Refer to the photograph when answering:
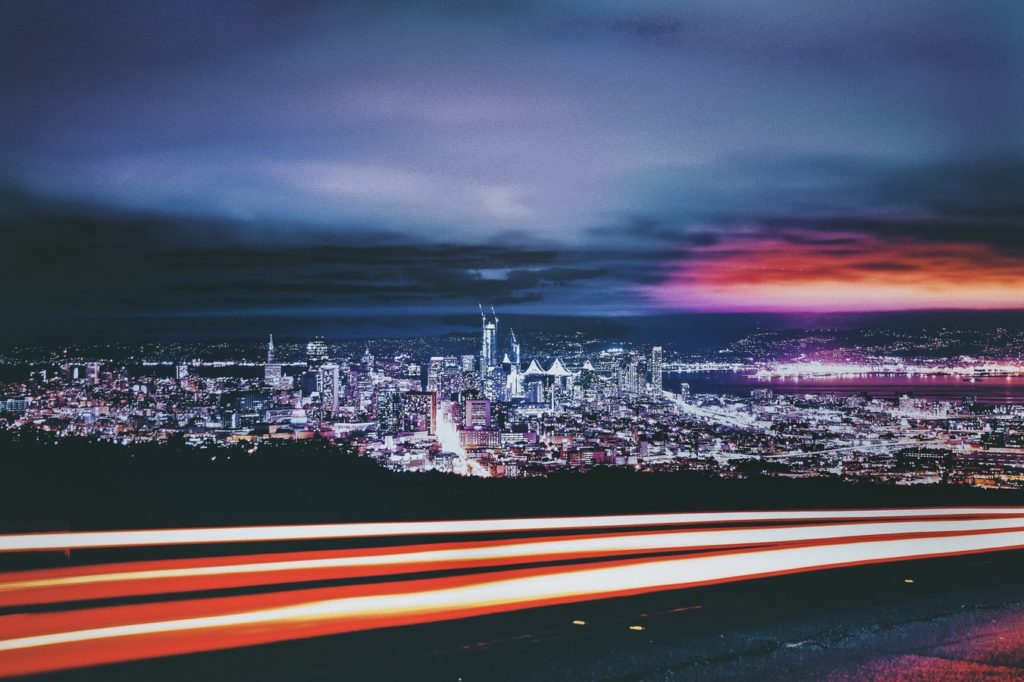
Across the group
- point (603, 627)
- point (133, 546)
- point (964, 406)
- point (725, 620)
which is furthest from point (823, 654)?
point (964, 406)

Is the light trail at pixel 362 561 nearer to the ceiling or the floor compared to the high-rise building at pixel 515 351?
nearer to the floor

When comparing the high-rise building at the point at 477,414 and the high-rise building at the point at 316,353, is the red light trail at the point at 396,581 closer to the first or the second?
the high-rise building at the point at 477,414

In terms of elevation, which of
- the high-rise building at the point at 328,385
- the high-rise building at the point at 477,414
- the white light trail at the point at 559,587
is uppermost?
the high-rise building at the point at 328,385

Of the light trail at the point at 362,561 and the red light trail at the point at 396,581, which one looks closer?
the red light trail at the point at 396,581

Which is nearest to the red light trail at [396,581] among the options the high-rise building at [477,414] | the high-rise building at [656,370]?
the high-rise building at [477,414]

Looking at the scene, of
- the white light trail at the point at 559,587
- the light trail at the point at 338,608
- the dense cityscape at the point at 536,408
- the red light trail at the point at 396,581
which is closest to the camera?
the light trail at the point at 338,608

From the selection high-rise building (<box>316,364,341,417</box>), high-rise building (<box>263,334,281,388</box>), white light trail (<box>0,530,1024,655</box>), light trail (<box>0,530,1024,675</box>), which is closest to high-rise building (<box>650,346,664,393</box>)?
high-rise building (<box>316,364,341,417</box>)
